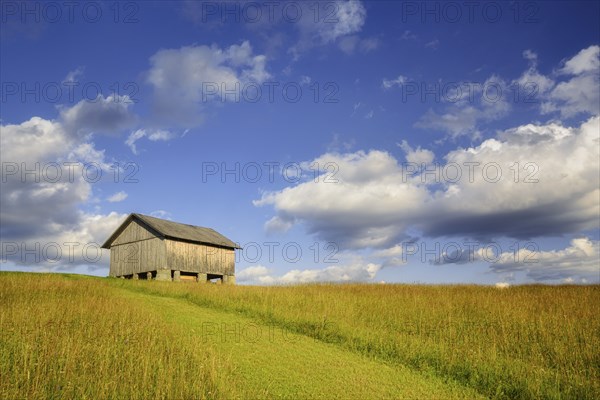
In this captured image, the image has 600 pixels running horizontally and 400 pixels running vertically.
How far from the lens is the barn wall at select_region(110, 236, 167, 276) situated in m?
37.2

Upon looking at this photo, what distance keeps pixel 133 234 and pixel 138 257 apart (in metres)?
2.30

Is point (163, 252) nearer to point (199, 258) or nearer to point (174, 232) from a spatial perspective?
point (174, 232)

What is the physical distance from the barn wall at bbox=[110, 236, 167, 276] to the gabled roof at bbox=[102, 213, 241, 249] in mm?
929

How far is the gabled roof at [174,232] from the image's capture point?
123 feet

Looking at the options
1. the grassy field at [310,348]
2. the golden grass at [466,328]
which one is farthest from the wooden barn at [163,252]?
the grassy field at [310,348]

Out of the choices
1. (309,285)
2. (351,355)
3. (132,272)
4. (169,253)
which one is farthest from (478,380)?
(132,272)

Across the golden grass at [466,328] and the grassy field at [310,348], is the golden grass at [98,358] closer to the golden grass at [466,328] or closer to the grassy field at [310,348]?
the grassy field at [310,348]

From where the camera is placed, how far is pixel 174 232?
1510 inches

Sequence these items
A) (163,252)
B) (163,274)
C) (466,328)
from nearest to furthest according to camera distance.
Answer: (466,328) < (163,274) < (163,252)

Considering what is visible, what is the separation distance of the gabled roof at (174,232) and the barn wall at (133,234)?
1.03 feet

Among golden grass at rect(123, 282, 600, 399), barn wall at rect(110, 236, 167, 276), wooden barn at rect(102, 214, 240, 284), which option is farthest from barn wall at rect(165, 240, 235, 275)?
golden grass at rect(123, 282, 600, 399)

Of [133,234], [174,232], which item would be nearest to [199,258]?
[174,232]

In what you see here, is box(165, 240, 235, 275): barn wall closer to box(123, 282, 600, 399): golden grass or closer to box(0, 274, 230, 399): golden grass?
box(123, 282, 600, 399): golden grass

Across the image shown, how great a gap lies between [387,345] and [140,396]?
6.76 metres
